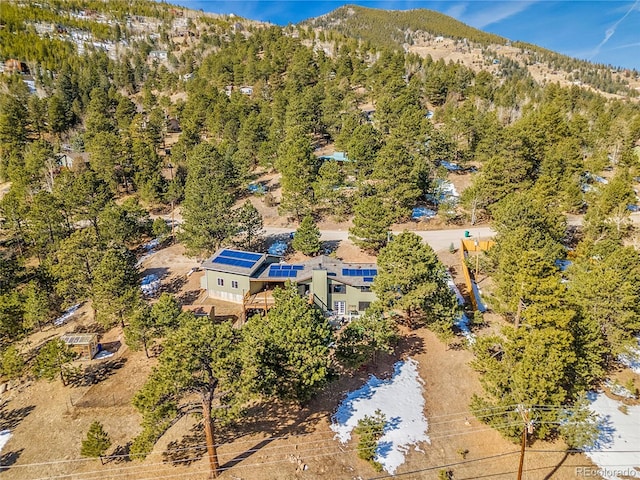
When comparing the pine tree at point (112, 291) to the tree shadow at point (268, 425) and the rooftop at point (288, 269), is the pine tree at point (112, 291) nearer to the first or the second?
the rooftop at point (288, 269)

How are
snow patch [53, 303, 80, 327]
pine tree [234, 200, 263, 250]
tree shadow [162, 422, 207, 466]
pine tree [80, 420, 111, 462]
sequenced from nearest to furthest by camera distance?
pine tree [80, 420, 111, 462]
tree shadow [162, 422, 207, 466]
snow patch [53, 303, 80, 327]
pine tree [234, 200, 263, 250]

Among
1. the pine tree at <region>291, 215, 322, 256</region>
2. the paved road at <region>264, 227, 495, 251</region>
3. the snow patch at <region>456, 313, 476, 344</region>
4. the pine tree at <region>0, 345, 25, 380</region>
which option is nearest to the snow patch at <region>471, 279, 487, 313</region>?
the snow patch at <region>456, 313, 476, 344</region>

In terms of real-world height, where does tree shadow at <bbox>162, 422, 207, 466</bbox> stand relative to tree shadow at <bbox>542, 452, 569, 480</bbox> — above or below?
above

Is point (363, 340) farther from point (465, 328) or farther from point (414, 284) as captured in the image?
point (465, 328)

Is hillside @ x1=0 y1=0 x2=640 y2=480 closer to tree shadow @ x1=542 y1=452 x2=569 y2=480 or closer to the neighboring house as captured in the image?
tree shadow @ x1=542 y1=452 x2=569 y2=480

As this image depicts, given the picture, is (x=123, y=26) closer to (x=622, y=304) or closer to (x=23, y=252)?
(x=23, y=252)

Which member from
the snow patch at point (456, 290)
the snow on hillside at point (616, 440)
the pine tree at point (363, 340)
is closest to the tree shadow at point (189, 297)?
the pine tree at point (363, 340)
